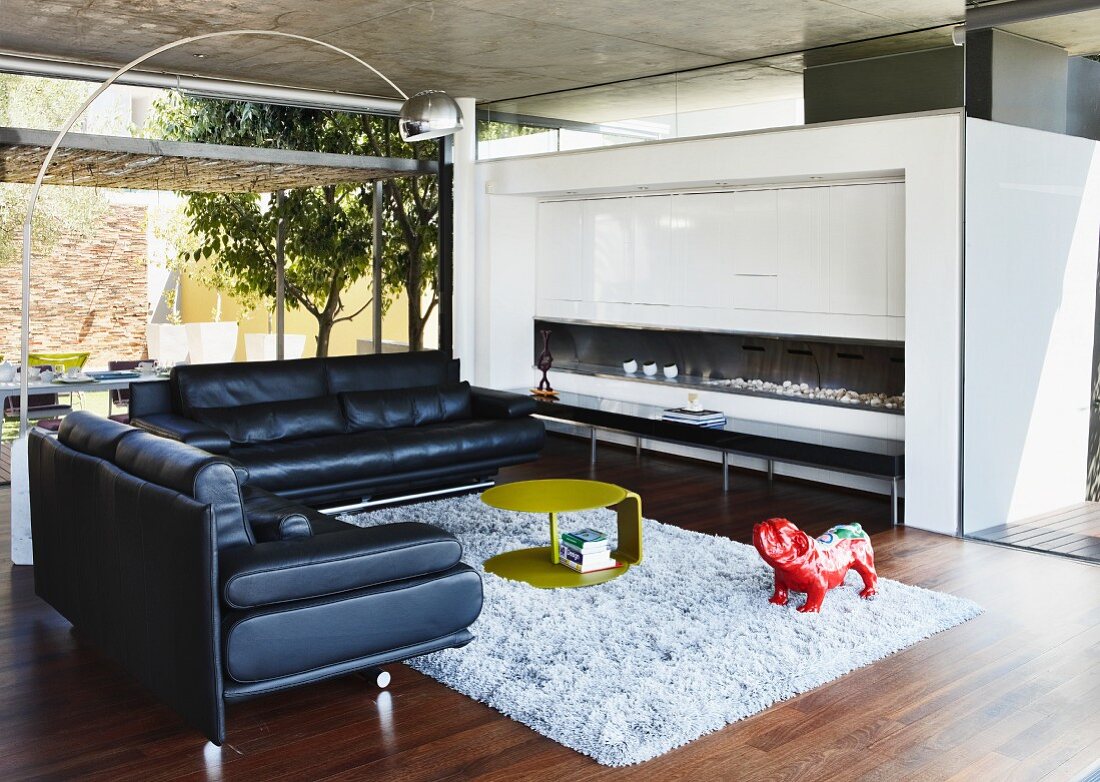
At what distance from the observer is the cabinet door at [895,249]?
6629 millimetres

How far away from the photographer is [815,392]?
24.9 ft

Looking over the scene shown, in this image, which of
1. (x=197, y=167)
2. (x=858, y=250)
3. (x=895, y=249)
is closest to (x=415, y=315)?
(x=197, y=167)

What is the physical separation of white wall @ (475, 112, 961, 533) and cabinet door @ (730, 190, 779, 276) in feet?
0.48

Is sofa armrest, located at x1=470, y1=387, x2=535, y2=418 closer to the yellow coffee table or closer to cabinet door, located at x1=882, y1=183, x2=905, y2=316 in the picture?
the yellow coffee table

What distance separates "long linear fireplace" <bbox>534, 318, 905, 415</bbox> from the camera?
731 cm

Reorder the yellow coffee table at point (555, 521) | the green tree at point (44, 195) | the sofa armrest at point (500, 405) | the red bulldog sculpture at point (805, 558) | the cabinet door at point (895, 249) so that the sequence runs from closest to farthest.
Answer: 1. the red bulldog sculpture at point (805, 558)
2. the yellow coffee table at point (555, 521)
3. the cabinet door at point (895, 249)
4. the sofa armrest at point (500, 405)
5. the green tree at point (44, 195)

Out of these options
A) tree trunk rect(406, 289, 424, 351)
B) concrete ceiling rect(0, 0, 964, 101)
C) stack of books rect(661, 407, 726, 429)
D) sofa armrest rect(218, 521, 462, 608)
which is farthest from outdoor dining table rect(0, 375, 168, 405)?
sofa armrest rect(218, 521, 462, 608)

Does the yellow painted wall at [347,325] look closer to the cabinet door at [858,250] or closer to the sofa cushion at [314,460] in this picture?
the sofa cushion at [314,460]

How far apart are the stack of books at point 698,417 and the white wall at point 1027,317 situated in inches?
71.1

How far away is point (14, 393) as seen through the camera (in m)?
7.38

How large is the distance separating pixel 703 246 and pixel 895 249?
1.67 meters

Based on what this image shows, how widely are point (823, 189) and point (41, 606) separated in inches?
204

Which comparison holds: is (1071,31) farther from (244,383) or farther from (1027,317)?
(244,383)

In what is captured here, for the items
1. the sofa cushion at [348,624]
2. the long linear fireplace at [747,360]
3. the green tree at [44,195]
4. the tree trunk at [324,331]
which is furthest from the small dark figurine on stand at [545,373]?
the sofa cushion at [348,624]
